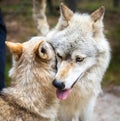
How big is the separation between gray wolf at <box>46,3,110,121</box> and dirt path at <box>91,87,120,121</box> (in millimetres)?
2521

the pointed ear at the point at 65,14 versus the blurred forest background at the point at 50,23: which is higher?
the pointed ear at the point at 65,14

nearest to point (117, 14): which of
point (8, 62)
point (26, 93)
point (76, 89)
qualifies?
point (8, 62)

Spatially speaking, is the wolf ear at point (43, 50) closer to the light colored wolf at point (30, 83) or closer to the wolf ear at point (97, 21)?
the light colored wolf at point (30, 83)

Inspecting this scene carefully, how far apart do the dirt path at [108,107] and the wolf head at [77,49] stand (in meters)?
2.85

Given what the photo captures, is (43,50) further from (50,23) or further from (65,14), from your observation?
(50,23)

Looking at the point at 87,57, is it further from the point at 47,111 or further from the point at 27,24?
the point at 27,24

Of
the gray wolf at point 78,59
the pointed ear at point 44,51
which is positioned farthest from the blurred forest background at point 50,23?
the pointed ear at point 44,51

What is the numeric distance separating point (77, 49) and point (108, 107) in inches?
156

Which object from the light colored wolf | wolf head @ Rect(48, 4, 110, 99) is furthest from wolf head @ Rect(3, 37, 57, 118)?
wolf head @ Rect(48, 4, 110, 99)

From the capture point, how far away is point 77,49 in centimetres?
427

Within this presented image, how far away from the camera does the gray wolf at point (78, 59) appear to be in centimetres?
418

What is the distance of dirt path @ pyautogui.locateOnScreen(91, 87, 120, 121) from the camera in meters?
7.50

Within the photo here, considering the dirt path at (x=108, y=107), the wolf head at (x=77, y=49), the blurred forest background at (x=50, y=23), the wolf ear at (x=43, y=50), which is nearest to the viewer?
the wolf ear at (x=43, y=50)

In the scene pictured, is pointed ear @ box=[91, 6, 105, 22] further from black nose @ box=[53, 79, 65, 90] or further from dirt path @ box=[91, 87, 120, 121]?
dirt path @ box=[91, 87, 120, 121]
